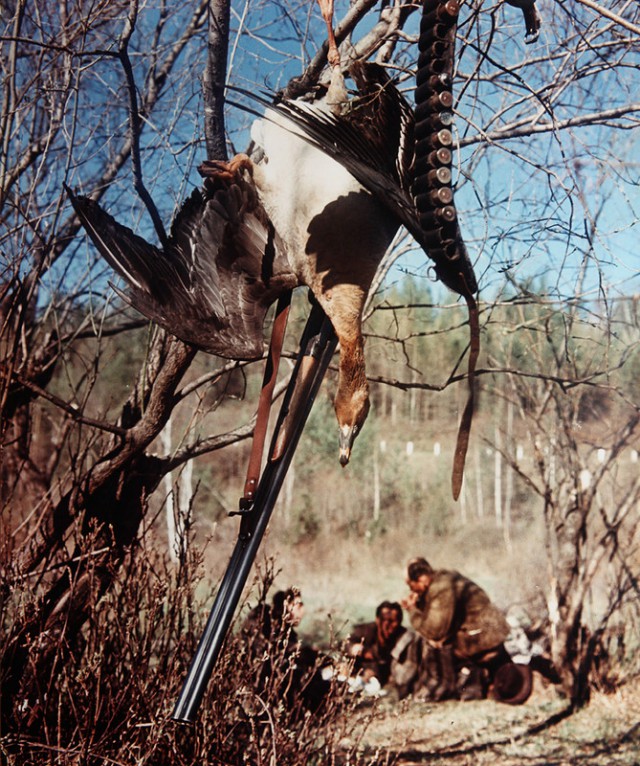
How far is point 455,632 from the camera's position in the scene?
3990 mm

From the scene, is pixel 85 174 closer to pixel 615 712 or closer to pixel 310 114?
pixel 310 114

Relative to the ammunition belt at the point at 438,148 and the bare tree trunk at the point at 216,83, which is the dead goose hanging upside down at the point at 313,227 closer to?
the ammunition belt at the point at 438,148

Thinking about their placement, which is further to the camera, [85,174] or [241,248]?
[85,174]

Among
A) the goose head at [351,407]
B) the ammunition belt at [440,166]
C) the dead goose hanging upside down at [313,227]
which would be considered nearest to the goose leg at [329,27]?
the dead goose hanging upside down at [313,227]

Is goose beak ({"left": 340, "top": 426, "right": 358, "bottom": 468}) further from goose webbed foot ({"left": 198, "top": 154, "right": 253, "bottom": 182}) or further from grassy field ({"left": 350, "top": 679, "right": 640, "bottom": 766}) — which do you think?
grassy field ({"left": 350, "top": 679, "right": 640, "bottom": 766})

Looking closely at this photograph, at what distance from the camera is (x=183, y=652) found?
190 cm

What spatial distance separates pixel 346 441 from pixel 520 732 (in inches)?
107

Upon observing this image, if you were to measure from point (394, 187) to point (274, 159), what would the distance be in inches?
11.1

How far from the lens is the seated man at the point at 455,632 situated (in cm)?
387

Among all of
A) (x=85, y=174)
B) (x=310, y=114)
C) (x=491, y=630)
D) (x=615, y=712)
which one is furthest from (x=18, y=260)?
(x=615, y=712)

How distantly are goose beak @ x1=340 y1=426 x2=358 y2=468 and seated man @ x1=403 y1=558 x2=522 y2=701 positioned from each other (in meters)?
3.00

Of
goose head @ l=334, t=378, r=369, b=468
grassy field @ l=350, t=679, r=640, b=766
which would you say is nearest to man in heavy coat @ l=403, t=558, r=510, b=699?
grassy field @ l=350, t=679, r=640, b=766

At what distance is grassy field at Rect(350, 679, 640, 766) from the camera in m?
2.98

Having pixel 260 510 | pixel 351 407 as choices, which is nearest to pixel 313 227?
pixel 351 407
